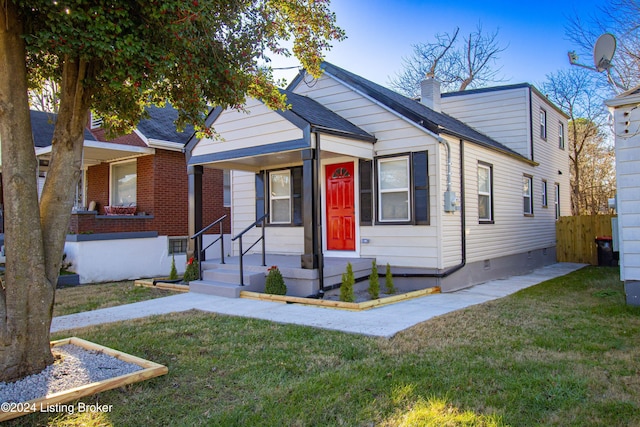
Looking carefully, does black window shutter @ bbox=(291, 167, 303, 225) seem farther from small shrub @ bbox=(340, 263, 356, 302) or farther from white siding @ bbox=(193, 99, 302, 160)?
small shrub @ bbox=(340, 263, 356, 302)

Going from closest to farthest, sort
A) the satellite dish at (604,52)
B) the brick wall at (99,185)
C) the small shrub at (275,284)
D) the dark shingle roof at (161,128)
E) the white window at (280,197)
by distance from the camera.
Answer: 1. the satellite dish at (604,52)
2. the small shrub at (275,284)
3. the white window at (280,197)
4. the dark shingle roof at (161,128)
5. the brick wall at (99,185)

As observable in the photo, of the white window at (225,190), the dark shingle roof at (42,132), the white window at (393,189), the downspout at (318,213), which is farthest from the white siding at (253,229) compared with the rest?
the dark shingle roof at (42,132)

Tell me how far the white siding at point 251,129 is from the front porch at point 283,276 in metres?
2.43

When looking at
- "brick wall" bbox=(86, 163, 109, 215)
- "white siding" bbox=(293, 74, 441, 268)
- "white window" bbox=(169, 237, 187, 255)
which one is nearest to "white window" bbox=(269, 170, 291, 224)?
"white siding" bbox=(293, 74, 441, 268)

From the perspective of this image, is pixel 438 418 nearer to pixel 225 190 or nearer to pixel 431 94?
pixel 431 94

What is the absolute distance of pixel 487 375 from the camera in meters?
4.00

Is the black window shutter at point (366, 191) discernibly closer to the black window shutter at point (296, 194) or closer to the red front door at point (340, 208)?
the red front door at point (340, 208)

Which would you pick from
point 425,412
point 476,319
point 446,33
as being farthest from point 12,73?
point 446,33

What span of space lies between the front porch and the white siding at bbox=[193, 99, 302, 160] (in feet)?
7.98

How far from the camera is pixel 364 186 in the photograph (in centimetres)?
973

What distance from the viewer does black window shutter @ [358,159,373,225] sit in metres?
9.63

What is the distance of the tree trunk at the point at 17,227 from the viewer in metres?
3.84

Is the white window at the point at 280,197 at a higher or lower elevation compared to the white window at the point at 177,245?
higher

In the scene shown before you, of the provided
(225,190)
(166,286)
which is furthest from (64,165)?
(225,190)
